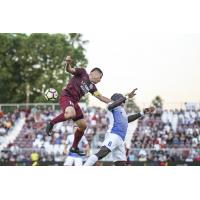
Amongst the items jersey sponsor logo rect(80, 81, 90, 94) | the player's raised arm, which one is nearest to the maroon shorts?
jersey sponsor logo rect(80, 81, 90, 94)

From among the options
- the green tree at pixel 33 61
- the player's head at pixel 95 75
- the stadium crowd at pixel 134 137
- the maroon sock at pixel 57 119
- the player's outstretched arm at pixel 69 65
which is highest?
the green tree at pixel 33 61

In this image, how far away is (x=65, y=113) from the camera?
37.2ft

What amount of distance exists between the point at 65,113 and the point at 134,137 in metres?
9.92

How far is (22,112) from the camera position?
76.7 ft

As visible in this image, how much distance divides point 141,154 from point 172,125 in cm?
274

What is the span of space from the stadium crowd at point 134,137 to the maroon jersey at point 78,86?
7734mm

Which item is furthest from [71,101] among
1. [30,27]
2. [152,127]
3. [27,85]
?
[27,85]

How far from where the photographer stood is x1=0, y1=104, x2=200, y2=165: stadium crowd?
19734 millimetres

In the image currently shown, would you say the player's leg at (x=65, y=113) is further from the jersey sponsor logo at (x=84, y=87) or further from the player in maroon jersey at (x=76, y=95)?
the jersey sponsor logo at (x=84, y=87)

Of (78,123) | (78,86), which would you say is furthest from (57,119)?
(78,86)

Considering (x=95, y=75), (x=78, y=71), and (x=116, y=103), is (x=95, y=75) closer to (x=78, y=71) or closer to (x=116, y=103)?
(x=78, y=71)

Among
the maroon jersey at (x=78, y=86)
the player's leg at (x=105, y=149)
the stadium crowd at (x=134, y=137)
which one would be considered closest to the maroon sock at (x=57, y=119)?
the maroon jersey at (x=78, y=86)

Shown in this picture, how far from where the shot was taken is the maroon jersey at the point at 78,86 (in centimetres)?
1161

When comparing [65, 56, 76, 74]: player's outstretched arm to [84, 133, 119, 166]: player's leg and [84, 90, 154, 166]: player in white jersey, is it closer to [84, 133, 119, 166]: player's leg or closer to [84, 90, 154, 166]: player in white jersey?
[84, 90, 154, 166]: player in white jersey
